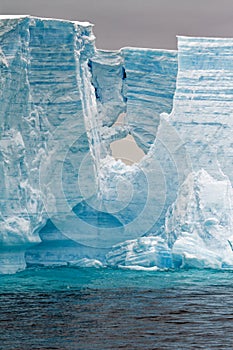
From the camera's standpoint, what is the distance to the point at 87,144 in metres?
26.4

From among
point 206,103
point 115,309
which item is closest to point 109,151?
point 206,103

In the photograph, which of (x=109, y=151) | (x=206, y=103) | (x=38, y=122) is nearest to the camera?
(x=38, y=122)

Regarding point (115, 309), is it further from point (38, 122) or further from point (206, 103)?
point (206, 103)

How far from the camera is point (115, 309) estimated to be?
22000 mm

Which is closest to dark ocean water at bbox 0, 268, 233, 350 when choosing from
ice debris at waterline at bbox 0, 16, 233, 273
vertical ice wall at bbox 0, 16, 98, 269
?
ice debris at waterline at bbox 0, 16, 233, 273

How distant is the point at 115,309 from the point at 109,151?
22.3 feet

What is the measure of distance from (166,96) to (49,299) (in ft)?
21.7

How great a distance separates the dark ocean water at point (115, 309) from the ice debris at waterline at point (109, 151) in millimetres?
667

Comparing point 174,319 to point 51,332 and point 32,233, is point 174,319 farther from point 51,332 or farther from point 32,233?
point 32,233

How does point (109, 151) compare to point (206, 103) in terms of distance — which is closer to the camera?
point (206, 103)

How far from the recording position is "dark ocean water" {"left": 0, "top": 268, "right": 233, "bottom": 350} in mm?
19281

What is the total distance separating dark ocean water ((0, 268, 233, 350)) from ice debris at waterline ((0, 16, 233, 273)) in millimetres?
667

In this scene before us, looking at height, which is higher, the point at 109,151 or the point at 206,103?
the point at 206,103

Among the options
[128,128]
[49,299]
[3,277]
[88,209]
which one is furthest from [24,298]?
[128,128]
